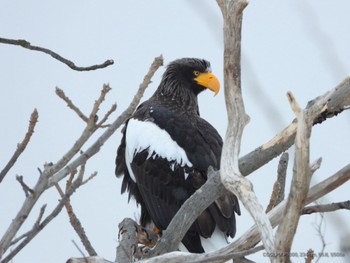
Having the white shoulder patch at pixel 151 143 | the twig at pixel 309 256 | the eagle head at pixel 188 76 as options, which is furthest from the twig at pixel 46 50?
the eagle head at pixel 188 76

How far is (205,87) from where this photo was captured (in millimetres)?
7027

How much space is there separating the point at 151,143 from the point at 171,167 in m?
0.26

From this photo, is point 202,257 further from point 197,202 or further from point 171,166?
point 171,166

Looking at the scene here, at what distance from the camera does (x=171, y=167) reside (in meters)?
5.64

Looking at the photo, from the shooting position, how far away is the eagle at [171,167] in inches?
209

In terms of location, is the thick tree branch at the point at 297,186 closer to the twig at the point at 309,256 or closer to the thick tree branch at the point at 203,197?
the twig at the point at 309,256

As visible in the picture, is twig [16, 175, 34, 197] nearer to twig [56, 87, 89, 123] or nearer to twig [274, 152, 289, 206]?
twig [56, 87, 89, 123]

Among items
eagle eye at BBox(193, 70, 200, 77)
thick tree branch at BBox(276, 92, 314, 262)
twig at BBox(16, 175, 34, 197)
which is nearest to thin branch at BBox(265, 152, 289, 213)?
thick tree branch at BBox(276, 92, 314, 262)

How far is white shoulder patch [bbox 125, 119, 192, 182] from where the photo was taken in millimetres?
5645

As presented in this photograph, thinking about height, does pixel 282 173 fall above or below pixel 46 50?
below

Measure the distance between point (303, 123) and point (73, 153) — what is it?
751 mm

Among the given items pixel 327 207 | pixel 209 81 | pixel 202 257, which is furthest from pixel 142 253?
pixel 209 81

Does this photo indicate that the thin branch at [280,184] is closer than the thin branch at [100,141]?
No

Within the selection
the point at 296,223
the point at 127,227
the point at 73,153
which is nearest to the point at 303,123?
the point at 296,223
